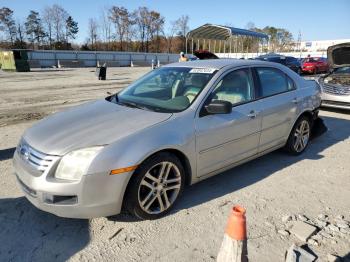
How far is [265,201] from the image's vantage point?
3775mm

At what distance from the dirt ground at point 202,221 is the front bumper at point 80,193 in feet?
1.02

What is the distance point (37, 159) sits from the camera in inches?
116

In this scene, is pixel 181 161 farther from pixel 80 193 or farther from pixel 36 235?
pixel 36 235

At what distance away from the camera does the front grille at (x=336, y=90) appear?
8.67 meters

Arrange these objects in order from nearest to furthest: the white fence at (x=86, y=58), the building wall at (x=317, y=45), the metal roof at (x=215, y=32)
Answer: the metal roof at (x=215, y=32)
the white fence at (x=86, y=58)
the building wall at (x=317, y=45)

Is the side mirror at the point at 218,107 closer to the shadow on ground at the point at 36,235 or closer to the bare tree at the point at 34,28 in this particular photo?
the shadow on ground at the point at 36,235

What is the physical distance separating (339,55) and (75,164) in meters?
8.50

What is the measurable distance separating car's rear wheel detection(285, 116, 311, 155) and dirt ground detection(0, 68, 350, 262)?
0.64 feet

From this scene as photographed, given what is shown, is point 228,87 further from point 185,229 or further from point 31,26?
point 31,26

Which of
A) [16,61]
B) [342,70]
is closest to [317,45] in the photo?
[16,61]

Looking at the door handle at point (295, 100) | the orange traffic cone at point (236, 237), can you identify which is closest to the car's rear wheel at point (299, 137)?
the door handle at point (295, 100)

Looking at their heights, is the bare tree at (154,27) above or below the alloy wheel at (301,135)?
above

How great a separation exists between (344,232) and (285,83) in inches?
99.1

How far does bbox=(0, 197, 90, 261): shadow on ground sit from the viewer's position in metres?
2.79
